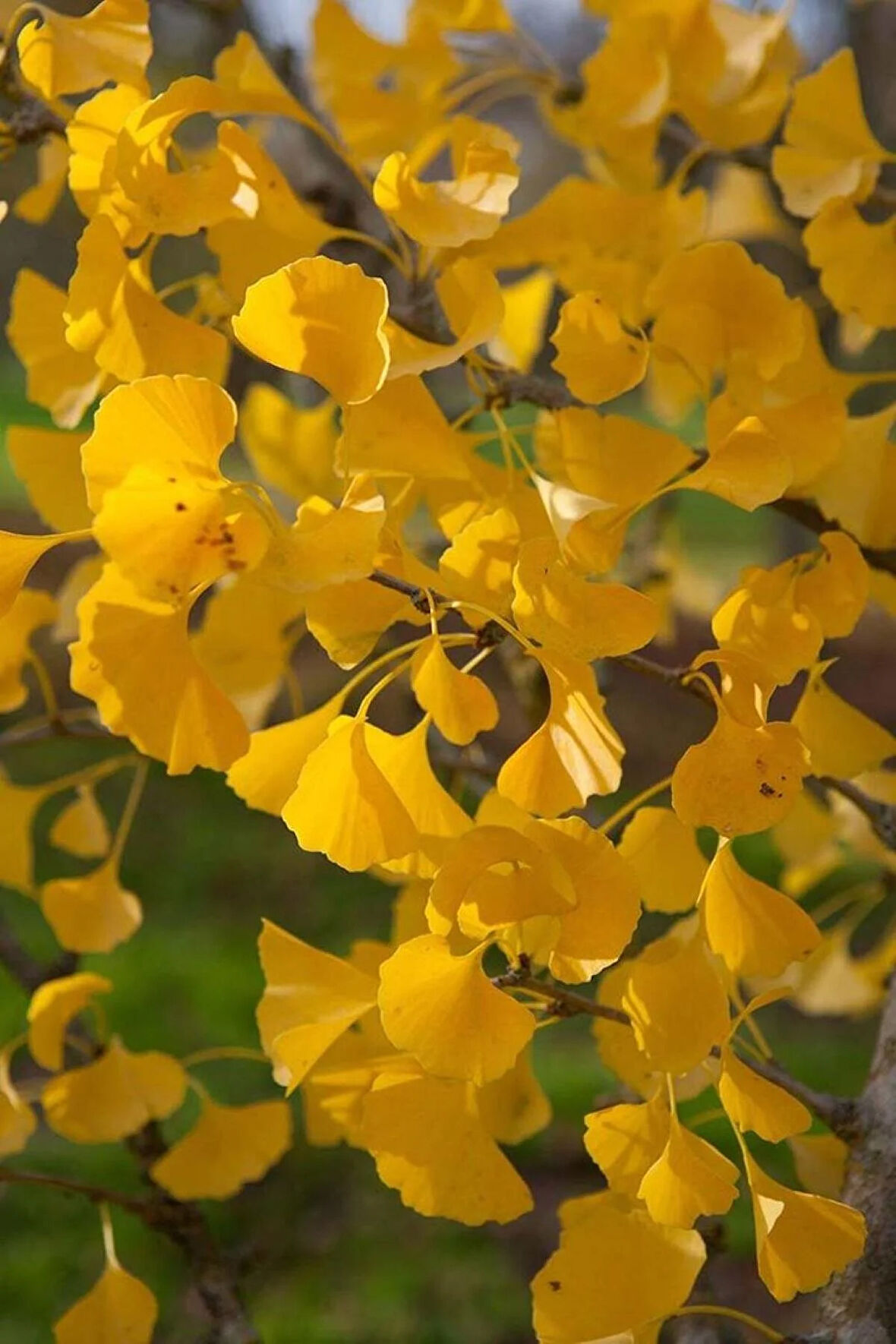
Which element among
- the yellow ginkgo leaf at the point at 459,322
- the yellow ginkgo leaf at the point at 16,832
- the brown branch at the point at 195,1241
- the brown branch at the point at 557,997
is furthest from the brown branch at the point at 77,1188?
the yellow ginkgo leaf at the point at 459,322

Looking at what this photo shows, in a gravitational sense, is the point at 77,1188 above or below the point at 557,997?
below

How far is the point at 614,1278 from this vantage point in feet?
1.24

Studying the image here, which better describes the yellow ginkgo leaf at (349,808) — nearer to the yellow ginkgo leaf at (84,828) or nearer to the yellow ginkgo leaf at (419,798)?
the yellow ginkgo leaf at (419,798)

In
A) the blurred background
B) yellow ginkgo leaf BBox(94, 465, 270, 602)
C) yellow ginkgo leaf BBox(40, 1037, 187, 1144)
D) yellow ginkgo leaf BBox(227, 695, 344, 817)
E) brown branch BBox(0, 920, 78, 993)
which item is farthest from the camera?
the blurred background

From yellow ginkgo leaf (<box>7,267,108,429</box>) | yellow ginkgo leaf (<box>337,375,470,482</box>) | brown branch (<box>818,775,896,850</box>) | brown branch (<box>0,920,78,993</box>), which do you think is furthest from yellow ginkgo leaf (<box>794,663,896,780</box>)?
brown branch (<box>0,920,78,993</box>)

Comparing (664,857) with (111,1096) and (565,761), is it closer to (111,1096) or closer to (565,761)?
(565,761)

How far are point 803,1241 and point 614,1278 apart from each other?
0.18 ft

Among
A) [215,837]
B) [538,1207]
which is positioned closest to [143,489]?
[538,1207]

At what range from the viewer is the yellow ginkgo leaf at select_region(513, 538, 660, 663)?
1.01 ft

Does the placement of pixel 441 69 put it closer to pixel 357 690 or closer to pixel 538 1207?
pixel 538 1207

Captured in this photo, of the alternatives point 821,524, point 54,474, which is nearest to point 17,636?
point 54,474

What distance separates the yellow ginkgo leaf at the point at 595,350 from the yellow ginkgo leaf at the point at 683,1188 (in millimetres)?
195

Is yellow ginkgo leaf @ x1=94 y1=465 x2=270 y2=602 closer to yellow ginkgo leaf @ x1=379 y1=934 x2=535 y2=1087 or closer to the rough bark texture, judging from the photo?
yellow ginkgo leaf @ x1=379 y1=934 x2=535 y2=1087

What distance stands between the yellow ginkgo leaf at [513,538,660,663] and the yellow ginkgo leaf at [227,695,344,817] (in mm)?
99
